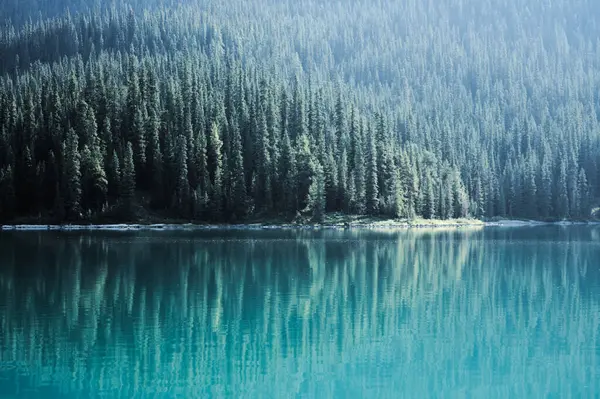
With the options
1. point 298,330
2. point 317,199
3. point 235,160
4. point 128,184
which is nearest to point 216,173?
point 235,160

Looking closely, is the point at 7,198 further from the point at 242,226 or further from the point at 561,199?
the point at 561,199

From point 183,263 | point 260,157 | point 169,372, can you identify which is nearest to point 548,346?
point 169,372

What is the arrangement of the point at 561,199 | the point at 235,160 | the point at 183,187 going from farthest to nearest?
the point at 561,199 < the point at 235,160 < the point at 183,187

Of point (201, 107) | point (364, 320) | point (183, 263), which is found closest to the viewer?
point (364, 320)

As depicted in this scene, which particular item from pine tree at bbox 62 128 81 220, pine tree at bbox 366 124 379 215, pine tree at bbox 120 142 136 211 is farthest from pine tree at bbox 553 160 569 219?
pine tree at bbox 62 128 81 220

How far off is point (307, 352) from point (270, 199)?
355ft

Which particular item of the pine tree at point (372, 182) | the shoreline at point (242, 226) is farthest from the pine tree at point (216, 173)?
the pine tree at point (372, 182)

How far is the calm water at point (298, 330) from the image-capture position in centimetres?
2039

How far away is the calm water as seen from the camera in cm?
2039

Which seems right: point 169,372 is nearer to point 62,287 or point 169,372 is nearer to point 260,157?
point 62,287

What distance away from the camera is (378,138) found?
5856 inches

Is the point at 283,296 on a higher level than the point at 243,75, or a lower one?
lower

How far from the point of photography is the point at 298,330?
90.6 feet

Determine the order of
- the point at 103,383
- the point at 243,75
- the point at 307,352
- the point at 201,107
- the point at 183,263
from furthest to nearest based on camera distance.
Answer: the point at 243,75 → the point at 201,107 → the point at 183,263 → the point at 307,352 → the point at 103,383
